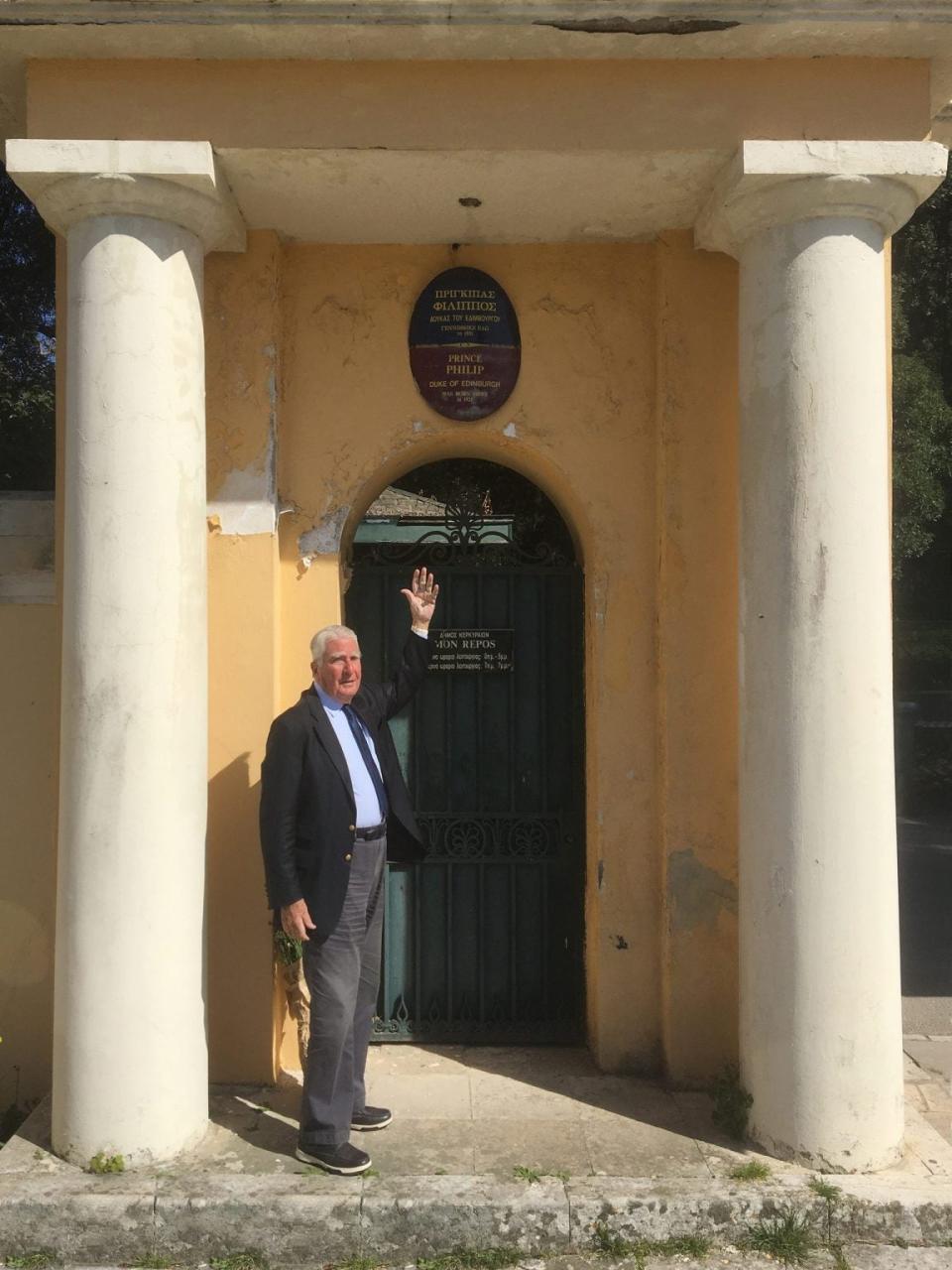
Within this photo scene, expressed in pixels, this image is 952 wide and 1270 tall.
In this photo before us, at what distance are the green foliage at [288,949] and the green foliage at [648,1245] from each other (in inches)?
59.4

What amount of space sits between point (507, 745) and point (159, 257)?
267cm

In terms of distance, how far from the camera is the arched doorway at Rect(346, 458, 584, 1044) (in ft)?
18.9

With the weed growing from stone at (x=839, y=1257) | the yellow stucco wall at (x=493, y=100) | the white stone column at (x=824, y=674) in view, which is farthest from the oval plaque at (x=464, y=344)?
the weed growing from stone at (x=839, y=1257)

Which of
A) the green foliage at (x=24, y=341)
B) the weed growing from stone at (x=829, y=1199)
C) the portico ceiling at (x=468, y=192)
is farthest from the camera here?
the green foliage at (x=24, y=341)

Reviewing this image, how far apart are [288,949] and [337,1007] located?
1.53ft

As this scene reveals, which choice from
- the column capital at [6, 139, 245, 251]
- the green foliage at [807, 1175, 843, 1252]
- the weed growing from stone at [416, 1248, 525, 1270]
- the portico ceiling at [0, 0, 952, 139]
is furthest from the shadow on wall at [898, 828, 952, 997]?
the column capital at [6, 139, 245, 251]

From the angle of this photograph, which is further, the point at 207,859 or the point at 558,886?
the point at 558,886

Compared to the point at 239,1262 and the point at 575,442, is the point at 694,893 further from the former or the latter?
the point at 239,1262

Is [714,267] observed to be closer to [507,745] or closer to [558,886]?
[507,745]

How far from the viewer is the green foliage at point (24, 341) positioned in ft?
45.6

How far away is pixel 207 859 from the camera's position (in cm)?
501

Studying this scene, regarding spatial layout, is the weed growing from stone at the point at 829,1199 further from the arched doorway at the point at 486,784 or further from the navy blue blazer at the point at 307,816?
the navy blue blazer at the point at 307,816

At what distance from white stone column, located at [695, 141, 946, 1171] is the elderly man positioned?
1467mm

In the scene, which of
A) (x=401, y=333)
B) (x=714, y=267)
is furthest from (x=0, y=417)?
(x=714, y=267)
